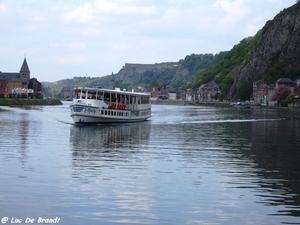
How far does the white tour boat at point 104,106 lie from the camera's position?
6781 centimetres

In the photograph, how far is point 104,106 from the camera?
7044cm

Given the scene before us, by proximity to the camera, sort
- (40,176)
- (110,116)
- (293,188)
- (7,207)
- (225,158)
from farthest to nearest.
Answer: (110,116) < (225,158) < (40,176) < (293,188) < (7,207)

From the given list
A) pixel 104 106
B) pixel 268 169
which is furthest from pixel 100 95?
pixel 268 169

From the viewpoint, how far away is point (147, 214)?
758 inches

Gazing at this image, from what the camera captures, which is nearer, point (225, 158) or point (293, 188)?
point (293, 188)

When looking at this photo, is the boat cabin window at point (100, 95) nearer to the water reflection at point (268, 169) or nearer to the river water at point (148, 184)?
the water reflection at point (268, 169)

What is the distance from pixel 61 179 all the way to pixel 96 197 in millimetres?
4137

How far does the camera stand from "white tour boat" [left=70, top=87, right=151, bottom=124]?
6781 centimetres

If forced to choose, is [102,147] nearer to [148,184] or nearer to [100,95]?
[148,184]

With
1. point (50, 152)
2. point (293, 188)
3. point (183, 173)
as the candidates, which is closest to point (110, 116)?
point (50, 152)

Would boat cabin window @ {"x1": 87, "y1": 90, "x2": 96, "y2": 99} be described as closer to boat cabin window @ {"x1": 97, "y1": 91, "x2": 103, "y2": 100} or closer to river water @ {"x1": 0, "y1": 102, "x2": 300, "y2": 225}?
boat cabin window @ {"x1": 97, "y1": 91, "x2": 103, "y2": 100}

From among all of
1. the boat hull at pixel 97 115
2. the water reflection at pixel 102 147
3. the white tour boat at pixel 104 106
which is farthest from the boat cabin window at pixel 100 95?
the water reflection at pixel 102 147

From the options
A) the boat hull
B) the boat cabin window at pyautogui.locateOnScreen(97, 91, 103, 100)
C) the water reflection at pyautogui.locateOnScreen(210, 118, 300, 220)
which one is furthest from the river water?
the boat cabin window at pyautogui.locateOnScreen(97, 91, 103, 100)

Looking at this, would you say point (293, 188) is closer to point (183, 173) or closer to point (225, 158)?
point (183, 173)
